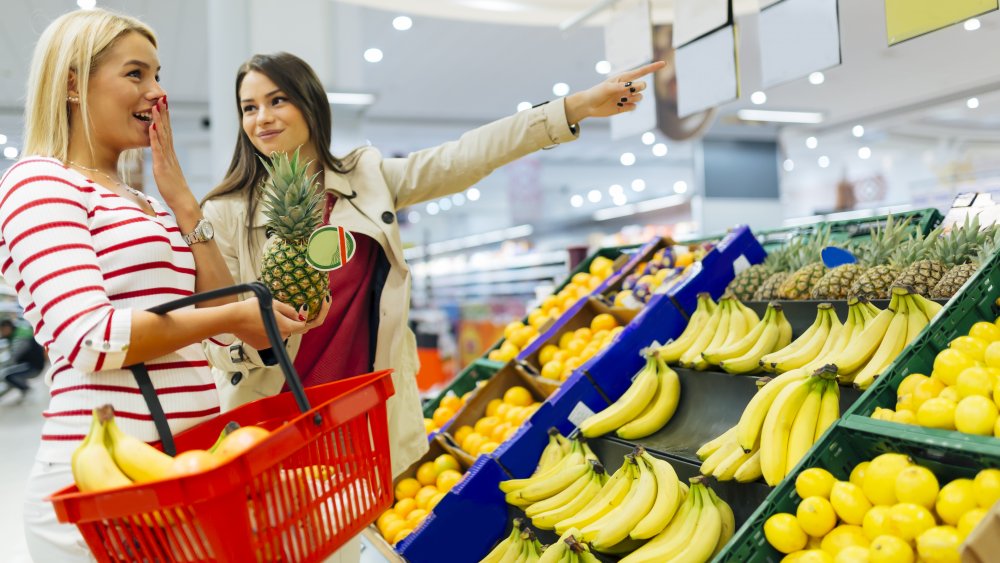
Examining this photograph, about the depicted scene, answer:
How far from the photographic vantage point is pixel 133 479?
1002 mm

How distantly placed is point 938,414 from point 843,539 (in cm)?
30


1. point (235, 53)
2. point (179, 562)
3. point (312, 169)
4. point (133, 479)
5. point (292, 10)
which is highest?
point (292, 10)

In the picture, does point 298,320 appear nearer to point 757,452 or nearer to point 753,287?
point 757,452

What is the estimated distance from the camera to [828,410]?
1.64 metres

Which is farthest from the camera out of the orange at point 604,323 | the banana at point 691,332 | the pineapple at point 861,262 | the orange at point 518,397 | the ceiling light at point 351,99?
the ceiling light at point 351,99

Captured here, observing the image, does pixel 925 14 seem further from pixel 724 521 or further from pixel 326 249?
pixel 326 249

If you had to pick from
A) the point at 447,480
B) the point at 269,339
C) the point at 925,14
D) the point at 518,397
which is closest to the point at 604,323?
the point at 518,397

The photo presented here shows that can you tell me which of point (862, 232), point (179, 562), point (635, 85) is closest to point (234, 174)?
point (635, 85)

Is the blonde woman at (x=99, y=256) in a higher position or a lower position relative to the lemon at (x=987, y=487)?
higher

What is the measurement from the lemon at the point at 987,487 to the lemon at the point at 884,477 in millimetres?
122

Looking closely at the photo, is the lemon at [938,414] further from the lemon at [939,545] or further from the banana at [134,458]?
the banana at [134,458]

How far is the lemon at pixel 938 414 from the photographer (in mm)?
1333

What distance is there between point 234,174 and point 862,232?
7.35 ft

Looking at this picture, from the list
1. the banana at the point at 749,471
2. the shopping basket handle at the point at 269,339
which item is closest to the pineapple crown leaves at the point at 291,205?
the shopping basket handle at the point at 269,339
